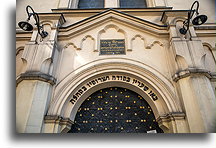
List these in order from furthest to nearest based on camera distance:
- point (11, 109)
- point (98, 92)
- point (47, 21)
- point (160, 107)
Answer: point (47, 21) → point (98, 92) → point (160, 107) → point (11, 109)

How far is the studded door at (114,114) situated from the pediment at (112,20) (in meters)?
1.59

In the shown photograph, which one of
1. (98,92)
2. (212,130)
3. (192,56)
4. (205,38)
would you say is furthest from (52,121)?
(205,38)

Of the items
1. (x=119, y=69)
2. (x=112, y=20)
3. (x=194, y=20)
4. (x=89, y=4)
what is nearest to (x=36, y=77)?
(x=119, y=69)

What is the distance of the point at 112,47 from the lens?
139 inches

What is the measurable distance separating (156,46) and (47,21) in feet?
8.90

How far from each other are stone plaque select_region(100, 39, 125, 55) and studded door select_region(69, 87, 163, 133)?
2.89 ft

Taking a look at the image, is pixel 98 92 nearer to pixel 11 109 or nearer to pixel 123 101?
pixel 123 101

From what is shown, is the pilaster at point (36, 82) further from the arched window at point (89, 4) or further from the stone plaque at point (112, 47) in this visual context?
the arched window at point (89, 4)

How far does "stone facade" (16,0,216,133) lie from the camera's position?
8.62 feet

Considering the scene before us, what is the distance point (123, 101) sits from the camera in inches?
130

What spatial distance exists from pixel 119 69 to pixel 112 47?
23.6 inches

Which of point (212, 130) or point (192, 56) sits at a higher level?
point (192, 56)

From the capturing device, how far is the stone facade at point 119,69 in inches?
103

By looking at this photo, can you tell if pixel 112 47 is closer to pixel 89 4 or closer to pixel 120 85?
pixel 120 85
